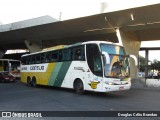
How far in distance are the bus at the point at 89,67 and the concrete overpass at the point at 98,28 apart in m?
8.80

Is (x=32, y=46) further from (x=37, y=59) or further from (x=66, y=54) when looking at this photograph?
(x=66, y=54)

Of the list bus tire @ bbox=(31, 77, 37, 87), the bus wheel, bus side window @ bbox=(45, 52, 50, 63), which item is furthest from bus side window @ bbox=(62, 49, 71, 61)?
bus tire @ bbox=(31, 77, 37, 87)

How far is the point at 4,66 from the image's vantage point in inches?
1431

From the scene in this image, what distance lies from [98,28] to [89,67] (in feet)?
52.6

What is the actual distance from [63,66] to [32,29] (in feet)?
59.6

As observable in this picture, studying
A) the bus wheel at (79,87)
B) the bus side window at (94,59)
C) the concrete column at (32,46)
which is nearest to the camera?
the bus side window at (94,59)

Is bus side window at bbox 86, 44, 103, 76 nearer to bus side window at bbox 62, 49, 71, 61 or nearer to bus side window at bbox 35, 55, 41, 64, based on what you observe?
bus side window at bbox 62, 49, 71, 61

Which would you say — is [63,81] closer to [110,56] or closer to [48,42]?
[110,56]

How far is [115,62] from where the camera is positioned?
1446 centimetres

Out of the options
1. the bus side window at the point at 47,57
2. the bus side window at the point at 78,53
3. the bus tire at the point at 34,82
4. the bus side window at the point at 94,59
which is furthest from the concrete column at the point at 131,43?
the bus side window at the point at 94,59

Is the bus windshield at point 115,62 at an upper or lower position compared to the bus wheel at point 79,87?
upper

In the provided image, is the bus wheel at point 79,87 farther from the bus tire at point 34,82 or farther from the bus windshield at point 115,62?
the bus tire at point 34,82

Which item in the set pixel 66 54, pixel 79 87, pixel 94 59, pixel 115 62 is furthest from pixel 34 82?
pixel 115 62

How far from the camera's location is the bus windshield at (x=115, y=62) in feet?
46.3
